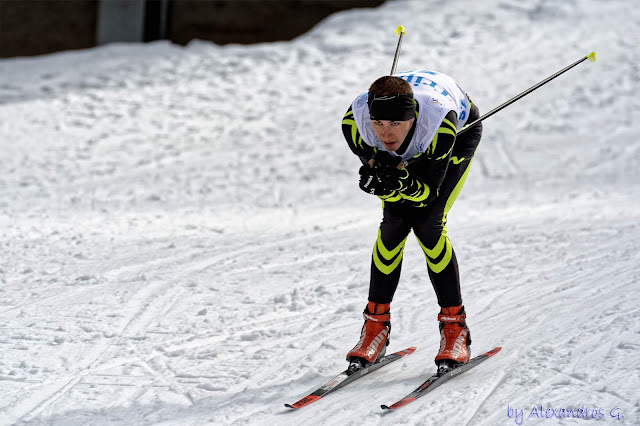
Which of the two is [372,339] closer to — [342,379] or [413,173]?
[342,379]

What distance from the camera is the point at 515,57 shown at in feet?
38.0

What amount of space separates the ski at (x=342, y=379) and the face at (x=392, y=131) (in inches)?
45.1

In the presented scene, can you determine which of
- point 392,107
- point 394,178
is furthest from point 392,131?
point 394,178

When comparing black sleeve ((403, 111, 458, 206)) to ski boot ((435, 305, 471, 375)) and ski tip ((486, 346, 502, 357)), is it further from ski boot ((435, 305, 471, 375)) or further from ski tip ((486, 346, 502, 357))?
ski tip ((486, 346, 502, 357))

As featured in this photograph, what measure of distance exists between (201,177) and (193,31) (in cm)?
547

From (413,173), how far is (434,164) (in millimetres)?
108

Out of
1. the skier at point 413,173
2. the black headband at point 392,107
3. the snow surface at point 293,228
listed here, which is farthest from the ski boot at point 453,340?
the black headband at point 392,107

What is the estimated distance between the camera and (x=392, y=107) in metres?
3.27

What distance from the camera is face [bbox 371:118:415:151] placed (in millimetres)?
3309

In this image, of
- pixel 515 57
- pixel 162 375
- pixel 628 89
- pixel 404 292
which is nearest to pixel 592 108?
pixel 628 89

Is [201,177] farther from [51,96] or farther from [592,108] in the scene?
[592,108]

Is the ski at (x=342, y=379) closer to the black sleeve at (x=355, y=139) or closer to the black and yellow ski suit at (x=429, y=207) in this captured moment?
the black and yellow ski suit at (x=429, y=207)

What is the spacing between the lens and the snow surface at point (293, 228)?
12.0ft

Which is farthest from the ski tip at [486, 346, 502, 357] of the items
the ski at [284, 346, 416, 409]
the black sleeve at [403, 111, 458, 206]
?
the black sleeve at [403, 111, 458, 206]
